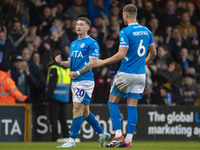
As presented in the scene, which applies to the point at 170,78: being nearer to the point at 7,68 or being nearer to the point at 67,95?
the point at 67,95

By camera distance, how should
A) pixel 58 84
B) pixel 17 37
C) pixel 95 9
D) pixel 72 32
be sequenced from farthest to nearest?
pixel 95 9, pixel 72 32, pixel 17 37, pixel 58 84

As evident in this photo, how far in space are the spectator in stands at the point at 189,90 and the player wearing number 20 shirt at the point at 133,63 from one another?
6571 millimetres

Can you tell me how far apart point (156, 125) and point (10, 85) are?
4042 millimetres

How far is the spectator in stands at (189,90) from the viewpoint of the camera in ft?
50.8

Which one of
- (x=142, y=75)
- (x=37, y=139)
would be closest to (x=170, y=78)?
(x=37, y=139)

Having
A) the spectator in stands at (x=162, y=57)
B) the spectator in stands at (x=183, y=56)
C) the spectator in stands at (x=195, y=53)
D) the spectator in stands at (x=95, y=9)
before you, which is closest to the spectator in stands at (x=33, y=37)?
the spectator in stands at (x=95, y=9)

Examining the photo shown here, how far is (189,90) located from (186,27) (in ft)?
10.9

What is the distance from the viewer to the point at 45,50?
14.6m

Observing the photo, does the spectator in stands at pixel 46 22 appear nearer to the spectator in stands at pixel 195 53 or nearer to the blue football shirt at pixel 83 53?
the spectator in stands at pixel 195 53

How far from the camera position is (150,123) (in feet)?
44.7

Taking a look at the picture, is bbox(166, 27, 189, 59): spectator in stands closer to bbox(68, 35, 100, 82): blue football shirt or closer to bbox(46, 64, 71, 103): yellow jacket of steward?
bbox(46, 64, 71, 103): yellow jacket of steward

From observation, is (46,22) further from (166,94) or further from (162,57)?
(166,94)

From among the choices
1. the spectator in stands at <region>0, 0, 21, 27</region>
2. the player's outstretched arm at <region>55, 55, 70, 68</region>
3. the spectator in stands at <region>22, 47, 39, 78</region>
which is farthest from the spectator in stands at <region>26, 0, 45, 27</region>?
the player's outstretched arm at <region>55, 55, 70, 68</region>

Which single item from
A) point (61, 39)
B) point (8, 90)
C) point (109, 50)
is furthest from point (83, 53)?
point (109, 50)
